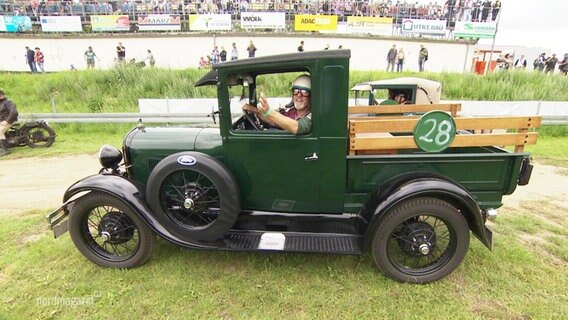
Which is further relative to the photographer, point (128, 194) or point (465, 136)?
point (128, 194)

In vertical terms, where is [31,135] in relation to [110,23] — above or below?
below

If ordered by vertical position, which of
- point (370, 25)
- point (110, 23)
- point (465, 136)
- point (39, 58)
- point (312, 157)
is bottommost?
point (312, 157)

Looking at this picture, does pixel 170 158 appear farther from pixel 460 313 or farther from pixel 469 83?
pixel 469 83

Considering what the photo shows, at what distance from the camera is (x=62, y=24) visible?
69.4ft

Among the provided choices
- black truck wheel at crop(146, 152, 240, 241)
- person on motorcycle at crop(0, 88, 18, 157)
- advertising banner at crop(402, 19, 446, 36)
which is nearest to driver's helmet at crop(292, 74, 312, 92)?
black truck wheel at crop(146, 152, 240, 241)

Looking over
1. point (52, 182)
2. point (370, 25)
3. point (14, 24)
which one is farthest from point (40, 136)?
point (370, 25)

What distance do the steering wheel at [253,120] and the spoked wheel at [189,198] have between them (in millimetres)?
654

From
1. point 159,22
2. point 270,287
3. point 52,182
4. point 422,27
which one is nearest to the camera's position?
point 270,287

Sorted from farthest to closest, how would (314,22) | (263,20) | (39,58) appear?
(314,22) → (263,20) → (39,58)

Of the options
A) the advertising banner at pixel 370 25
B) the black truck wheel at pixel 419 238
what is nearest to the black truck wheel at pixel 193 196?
the black truck wheel at pixel 419 238

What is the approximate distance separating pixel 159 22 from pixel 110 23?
3.11m

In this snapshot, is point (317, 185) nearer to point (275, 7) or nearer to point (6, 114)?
point (6, 114)

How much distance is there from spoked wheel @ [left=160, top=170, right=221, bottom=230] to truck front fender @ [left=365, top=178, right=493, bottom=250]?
1425mm

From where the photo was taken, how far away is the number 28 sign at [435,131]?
9.08 ft
